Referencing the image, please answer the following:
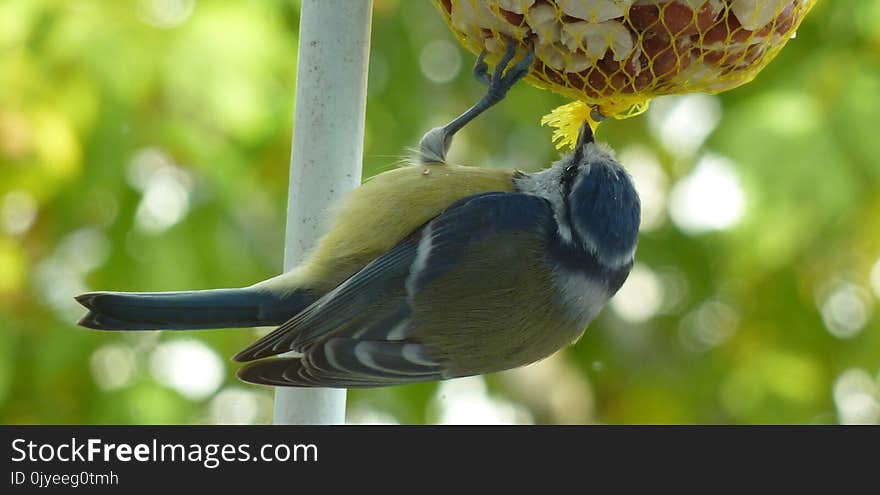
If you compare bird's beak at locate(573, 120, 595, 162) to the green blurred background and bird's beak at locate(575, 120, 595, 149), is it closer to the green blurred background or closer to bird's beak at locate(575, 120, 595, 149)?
bird's beak at locate(575, 120, 595, 149)

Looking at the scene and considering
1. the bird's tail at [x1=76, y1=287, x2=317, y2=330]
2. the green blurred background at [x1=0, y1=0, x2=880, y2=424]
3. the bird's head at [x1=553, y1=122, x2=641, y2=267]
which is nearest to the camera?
the bird's tail at [x1=76, y1=287, x2=317, y2=330]

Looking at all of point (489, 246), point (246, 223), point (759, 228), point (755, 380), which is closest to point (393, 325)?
point (489, 246)

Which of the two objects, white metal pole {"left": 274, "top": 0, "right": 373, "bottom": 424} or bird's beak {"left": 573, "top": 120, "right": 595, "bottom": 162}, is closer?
white metal pole {"left": 274, "top": 0, "right": 373, "bottom": 424}

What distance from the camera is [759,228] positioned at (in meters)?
3.07

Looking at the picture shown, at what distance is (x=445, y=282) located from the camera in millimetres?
1921

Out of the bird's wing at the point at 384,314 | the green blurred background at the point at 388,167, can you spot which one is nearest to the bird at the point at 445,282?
the bird's wing at the point at 384,314

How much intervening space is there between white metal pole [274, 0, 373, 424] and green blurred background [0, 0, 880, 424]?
43.3 inches

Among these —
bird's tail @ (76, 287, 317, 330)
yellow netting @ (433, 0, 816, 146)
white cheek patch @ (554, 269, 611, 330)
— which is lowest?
bird's tail @ (76, 287, 317, 330)

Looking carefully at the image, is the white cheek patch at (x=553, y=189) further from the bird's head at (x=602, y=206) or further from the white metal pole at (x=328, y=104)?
the white metal pole at (x=328, y=104)

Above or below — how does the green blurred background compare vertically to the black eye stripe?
above

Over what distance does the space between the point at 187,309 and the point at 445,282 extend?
1.42ft

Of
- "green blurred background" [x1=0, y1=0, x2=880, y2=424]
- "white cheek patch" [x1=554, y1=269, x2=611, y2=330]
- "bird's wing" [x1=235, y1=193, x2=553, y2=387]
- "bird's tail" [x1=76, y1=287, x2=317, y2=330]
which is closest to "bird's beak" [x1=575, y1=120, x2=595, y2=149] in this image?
"bird's wing" [x1=235, y1=193, x2=553, y2=387]

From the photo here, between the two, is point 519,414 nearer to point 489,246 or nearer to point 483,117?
point 483,117

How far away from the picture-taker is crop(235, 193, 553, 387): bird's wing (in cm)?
182
